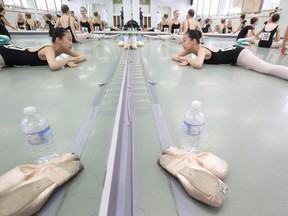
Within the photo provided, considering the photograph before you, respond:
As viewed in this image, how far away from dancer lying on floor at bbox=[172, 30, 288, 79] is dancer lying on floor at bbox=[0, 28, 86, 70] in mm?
1682

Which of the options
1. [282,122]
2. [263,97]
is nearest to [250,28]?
[263,97]

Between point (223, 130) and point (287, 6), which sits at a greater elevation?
point (287, 6)

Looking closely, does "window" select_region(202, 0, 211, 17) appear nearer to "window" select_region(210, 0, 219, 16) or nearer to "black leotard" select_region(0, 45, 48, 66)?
"window" select_region(210, 0, 219, 16)

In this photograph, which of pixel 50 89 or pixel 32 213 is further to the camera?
pixel 50 89

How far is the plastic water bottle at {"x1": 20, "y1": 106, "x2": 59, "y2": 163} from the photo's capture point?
0.72 metres

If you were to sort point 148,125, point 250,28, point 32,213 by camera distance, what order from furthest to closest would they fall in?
point 250,28
point 148,125
point 32,213

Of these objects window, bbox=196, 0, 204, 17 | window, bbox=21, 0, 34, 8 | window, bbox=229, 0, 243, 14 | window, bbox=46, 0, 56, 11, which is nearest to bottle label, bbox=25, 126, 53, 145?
window, bbox=229, 0, 243, 14

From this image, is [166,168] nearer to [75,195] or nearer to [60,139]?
[75,195]

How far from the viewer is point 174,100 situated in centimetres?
142

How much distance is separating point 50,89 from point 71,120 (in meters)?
0.72

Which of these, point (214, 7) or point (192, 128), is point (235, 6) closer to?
point (214, 7)

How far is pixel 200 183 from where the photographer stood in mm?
602

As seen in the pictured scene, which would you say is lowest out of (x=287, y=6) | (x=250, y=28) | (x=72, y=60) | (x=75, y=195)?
(x=75, y=195)

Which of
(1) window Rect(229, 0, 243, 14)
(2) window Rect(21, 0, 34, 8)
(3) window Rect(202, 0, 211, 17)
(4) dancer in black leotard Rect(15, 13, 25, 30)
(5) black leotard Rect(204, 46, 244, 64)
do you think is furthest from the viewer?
(3) window Rect(202, 0, 211, 17)
